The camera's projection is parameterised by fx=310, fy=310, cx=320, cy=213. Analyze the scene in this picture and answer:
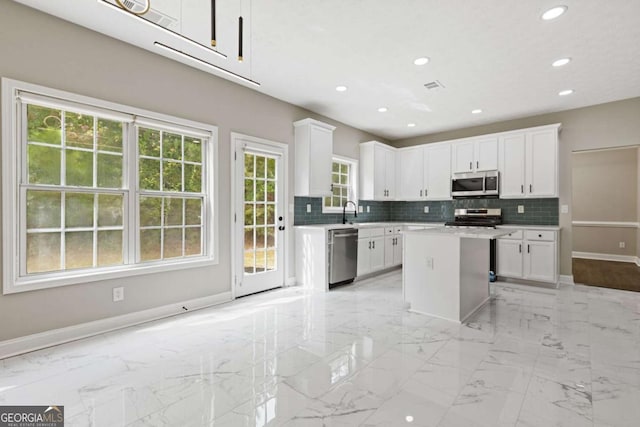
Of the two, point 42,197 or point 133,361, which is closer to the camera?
point 133,361

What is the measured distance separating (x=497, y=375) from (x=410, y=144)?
5405 millimetres

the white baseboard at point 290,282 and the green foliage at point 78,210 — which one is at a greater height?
the green foliage at point 78,210

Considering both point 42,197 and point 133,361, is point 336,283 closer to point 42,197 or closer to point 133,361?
point 133,361

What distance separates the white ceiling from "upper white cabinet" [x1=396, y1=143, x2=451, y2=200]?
1456mm

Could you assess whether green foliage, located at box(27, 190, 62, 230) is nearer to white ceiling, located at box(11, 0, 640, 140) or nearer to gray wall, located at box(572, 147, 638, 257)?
white ceiling, located at box(11, 0, 640, 140)

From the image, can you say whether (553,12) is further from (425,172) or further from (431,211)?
(431,211)

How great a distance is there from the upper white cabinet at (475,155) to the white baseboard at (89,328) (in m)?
4.77

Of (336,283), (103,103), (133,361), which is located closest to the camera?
(133,361)

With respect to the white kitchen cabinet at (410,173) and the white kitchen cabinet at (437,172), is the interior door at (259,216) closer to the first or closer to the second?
the white kitchen cabinet at (410,173)

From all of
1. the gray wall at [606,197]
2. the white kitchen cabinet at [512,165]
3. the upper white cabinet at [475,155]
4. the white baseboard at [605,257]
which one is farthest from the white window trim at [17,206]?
the gray wall at [606,197]

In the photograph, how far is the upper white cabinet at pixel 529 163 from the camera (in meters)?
4.79

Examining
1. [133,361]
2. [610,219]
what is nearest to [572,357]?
[133,361]

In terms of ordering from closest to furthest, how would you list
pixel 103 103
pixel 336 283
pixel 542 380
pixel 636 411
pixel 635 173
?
1. pixel 636 411
2. pixel 542 380
3. pixel 103 103
4. pixel 336 283
5. pixel 635 173

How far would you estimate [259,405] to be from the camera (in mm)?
1809
